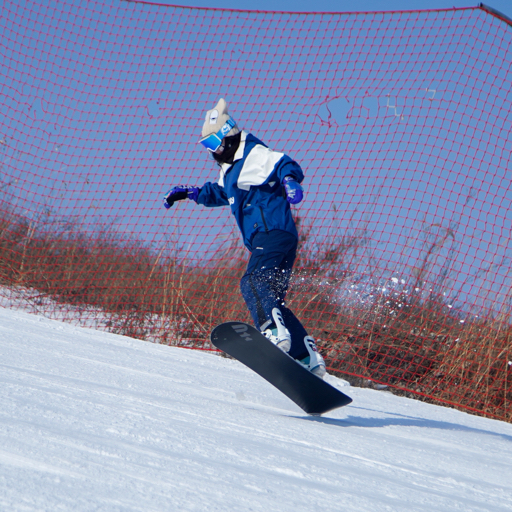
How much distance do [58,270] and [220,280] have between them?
197 cm

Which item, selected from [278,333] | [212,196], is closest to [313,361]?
[278,333]

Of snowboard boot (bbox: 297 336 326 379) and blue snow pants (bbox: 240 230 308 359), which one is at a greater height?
blue snow pants (bbox: 240 230 308 359)

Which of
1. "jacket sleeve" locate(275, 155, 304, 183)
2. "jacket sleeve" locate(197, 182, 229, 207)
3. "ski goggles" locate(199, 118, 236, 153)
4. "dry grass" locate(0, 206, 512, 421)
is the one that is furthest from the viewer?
"dry grass" locate(0, 206, 512, 421)

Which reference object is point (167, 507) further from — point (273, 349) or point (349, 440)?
point (273, 349)

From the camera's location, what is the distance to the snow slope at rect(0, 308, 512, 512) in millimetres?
1035

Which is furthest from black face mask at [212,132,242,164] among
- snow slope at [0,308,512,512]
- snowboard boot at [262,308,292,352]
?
snow slope at [0,308,512,512]

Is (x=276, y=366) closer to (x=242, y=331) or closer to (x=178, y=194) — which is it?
(x=242, y=331)

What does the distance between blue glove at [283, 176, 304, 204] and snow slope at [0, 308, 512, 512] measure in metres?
0.92

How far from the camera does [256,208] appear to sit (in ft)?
8.50

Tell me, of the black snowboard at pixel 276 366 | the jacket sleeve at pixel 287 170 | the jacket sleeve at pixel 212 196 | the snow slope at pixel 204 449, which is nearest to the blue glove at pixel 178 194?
the jacket sleeve at pixel 212 196

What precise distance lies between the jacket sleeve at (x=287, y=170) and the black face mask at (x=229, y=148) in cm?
26

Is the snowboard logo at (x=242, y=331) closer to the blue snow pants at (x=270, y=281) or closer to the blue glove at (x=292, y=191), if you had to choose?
the blue snow pants at (x=270, y=281)

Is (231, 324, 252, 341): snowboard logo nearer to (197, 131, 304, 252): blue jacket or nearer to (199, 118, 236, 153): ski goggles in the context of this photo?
(197, 131, 304, 252): blue jacket

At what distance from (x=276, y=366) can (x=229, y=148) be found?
42.7 inches
